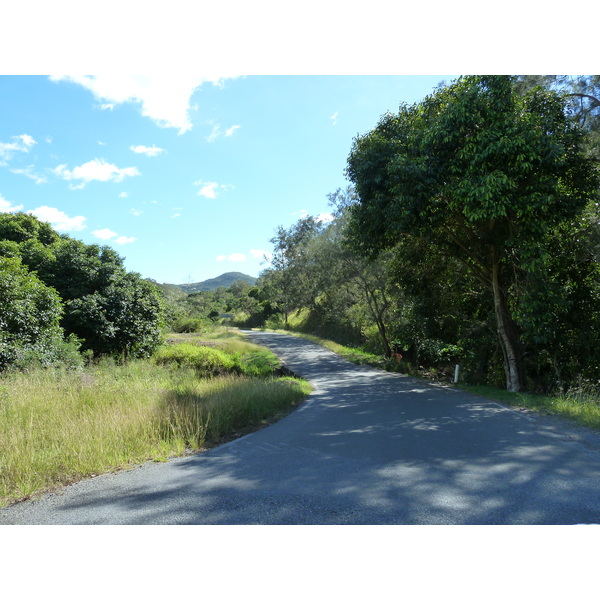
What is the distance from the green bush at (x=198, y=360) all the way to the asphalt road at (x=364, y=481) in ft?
31.1

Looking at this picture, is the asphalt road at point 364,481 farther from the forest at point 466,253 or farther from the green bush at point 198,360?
the green bush at point 198,360

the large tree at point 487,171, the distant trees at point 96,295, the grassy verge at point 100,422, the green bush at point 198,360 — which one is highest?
the large tree at point 487,171

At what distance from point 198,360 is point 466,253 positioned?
1147 centimetres

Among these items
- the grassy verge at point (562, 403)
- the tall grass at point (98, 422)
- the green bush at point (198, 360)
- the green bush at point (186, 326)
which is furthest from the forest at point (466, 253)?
the green bush at point (186, 326)

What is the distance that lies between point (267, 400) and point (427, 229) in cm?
670

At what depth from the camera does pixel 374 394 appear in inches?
475

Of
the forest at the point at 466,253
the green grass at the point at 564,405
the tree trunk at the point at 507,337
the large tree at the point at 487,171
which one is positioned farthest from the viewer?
the tree trunk at the point at 507,337

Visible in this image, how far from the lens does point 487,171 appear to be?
33.3 feet

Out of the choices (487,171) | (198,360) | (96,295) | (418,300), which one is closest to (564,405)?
(487,171)

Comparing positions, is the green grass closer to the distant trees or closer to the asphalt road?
the asphalt road

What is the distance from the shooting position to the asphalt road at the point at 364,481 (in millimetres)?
3893

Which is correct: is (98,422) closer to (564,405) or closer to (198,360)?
(564,405)

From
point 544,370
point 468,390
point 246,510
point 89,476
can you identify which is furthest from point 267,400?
point 544,370

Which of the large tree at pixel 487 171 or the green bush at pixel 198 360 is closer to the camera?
the large tree at pixel 487 171
